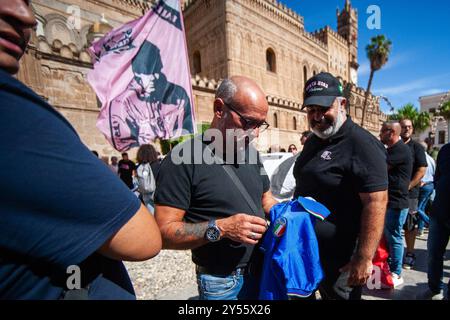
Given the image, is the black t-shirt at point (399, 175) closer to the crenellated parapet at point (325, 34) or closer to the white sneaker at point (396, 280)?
the white sneaker at point (396, 280)

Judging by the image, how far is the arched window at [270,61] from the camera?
31.6 meters

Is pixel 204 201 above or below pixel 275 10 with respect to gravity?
below

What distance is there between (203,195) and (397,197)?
10.6 feet

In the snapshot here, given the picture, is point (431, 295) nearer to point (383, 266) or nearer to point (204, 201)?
point (383, 266)

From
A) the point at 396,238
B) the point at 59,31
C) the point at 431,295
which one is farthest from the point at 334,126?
the point at 59,31

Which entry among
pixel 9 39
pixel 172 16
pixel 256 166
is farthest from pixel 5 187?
pixel 172 16

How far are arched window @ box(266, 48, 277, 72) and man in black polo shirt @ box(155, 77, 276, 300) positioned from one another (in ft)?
108

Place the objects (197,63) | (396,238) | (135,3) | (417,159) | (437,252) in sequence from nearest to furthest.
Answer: (437,252) < (396,238) < (417,159) < (135,3) < (197,63)

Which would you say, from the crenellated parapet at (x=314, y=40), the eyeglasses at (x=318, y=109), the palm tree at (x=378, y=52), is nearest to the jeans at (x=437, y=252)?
the eyeglasses at (x=318, y=109)

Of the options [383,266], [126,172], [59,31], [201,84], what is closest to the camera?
[383,266]

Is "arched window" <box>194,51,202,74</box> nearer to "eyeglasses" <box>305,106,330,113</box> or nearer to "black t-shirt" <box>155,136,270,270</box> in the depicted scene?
"eyeglasses" <box>305,106,330,113</box>

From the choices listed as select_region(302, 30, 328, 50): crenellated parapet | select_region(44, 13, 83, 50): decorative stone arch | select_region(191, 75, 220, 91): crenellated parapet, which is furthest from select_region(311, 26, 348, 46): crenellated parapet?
select_region(44, 13, 83, 50): decorative stone arch

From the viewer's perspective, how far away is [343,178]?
6.44ft
